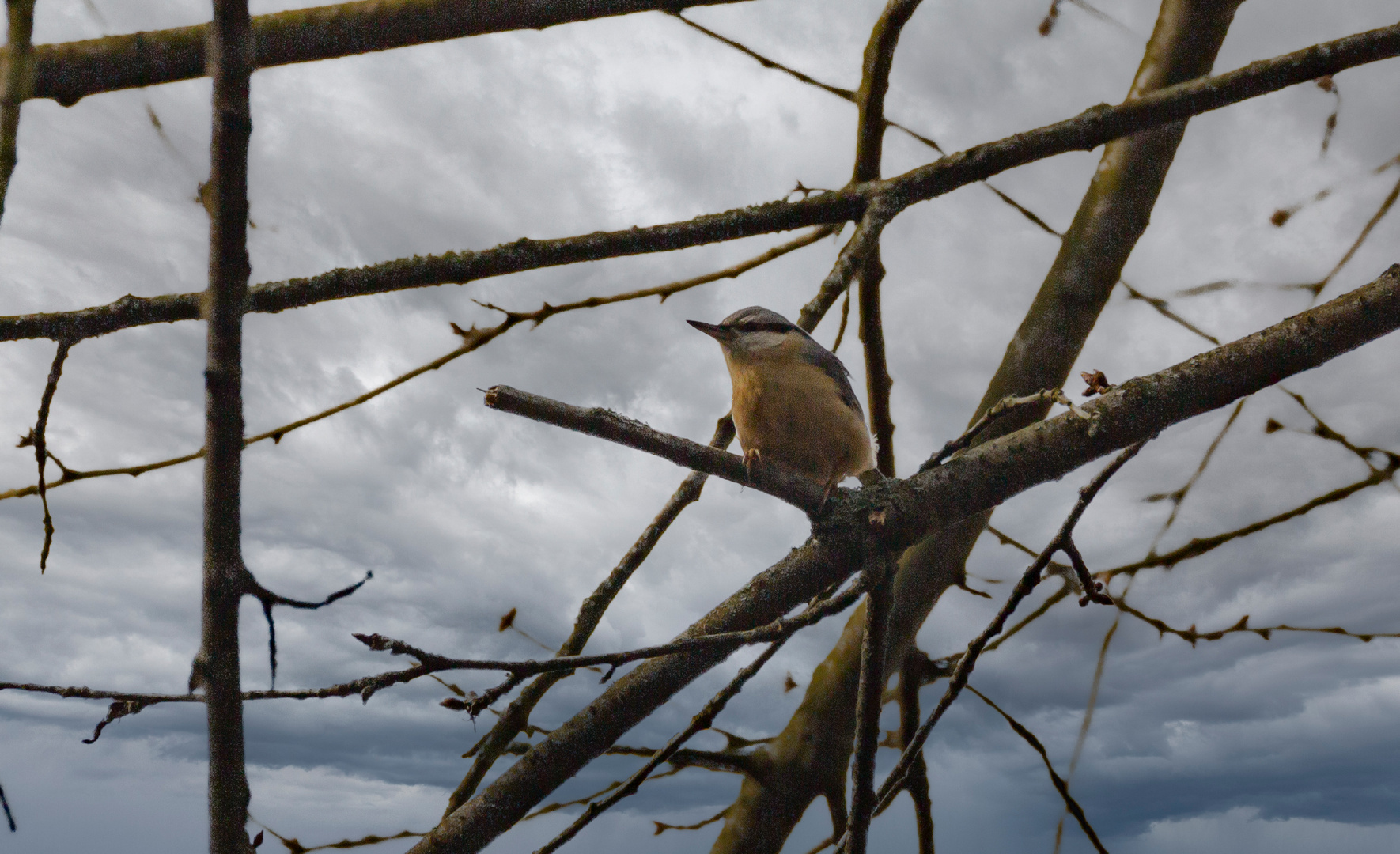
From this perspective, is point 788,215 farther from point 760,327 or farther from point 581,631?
point 581,631

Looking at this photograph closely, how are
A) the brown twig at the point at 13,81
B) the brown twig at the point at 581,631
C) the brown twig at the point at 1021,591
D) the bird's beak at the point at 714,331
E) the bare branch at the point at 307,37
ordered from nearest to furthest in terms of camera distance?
the brown twig at the point at 13,81, the brown twig at the point at 1021,591, the bare branch at the point at 307,37, the brown twig at the point at 581,631, the bird's beak at the point at 714,331

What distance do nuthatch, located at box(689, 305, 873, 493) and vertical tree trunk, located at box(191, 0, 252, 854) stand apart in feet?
4.91

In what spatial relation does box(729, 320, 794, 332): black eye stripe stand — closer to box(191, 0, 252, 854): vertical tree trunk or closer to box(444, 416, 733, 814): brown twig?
box(444, 416, 733, 814): brown twig

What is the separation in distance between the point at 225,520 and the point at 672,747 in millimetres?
1188

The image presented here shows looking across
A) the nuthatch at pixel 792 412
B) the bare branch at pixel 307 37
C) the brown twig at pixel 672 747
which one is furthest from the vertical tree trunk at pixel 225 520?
the nuthatch at pixel 792 412

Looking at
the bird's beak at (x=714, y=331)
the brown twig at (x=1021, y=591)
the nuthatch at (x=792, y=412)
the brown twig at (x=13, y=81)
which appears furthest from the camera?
the bird's beak at (x=714, y=331)

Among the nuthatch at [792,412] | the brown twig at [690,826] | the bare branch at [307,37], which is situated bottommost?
the brown twig at [690,826]

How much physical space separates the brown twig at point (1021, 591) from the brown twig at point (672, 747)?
36 cm

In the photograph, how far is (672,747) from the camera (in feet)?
6.59

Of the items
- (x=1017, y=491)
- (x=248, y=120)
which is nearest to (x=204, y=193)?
(x=248, y=120)

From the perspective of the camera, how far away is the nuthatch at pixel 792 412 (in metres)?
2.58

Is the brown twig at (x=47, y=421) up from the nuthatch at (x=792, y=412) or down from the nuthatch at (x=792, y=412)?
down

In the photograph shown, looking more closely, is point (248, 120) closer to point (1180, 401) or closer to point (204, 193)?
point (204, 193)

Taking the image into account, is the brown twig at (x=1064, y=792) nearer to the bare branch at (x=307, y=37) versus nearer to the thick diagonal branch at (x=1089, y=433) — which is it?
the thick diagonal branch at (x=1089, y=433)
